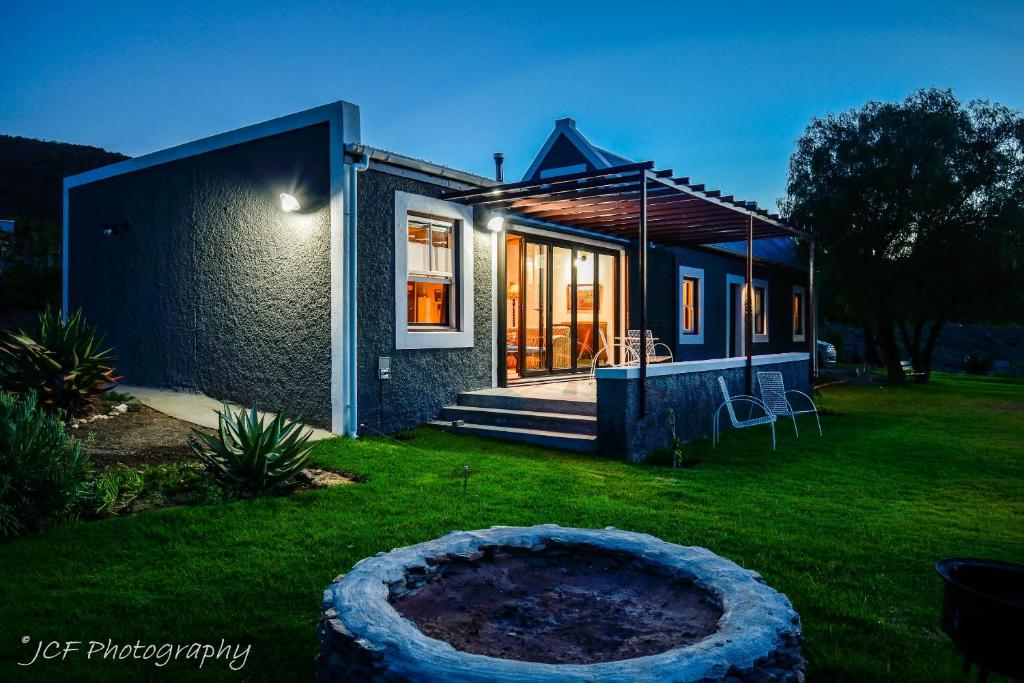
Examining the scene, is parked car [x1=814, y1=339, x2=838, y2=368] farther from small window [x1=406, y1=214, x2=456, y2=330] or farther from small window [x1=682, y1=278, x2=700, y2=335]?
small window [x1=406, y1=214, x2=456, y2=330]

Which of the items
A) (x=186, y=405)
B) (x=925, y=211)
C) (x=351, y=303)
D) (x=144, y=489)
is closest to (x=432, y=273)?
(x=351, y=303)

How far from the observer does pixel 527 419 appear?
8008 millimetres

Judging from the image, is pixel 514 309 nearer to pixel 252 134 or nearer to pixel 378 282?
pixel 378 282

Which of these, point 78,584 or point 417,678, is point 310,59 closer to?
point 78,584

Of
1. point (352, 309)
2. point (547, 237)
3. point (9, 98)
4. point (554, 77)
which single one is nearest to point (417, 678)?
point (352, 309)

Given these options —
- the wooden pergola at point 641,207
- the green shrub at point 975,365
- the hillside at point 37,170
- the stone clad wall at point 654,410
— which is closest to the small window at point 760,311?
the wooden pergola at point 641,207

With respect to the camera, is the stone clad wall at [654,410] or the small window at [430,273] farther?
the small window at [430,273]

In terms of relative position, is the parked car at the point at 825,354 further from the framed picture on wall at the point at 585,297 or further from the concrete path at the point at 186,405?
the concrete path at the point at 186,405

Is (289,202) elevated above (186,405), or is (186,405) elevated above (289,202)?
(289,202)

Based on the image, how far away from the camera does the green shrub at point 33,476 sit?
13.6 ft

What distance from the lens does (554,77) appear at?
96.2ft

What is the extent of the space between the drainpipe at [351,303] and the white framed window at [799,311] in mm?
16052

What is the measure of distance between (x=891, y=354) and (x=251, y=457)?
56.7ft

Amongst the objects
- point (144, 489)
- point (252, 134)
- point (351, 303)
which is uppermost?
point (252, 134)
